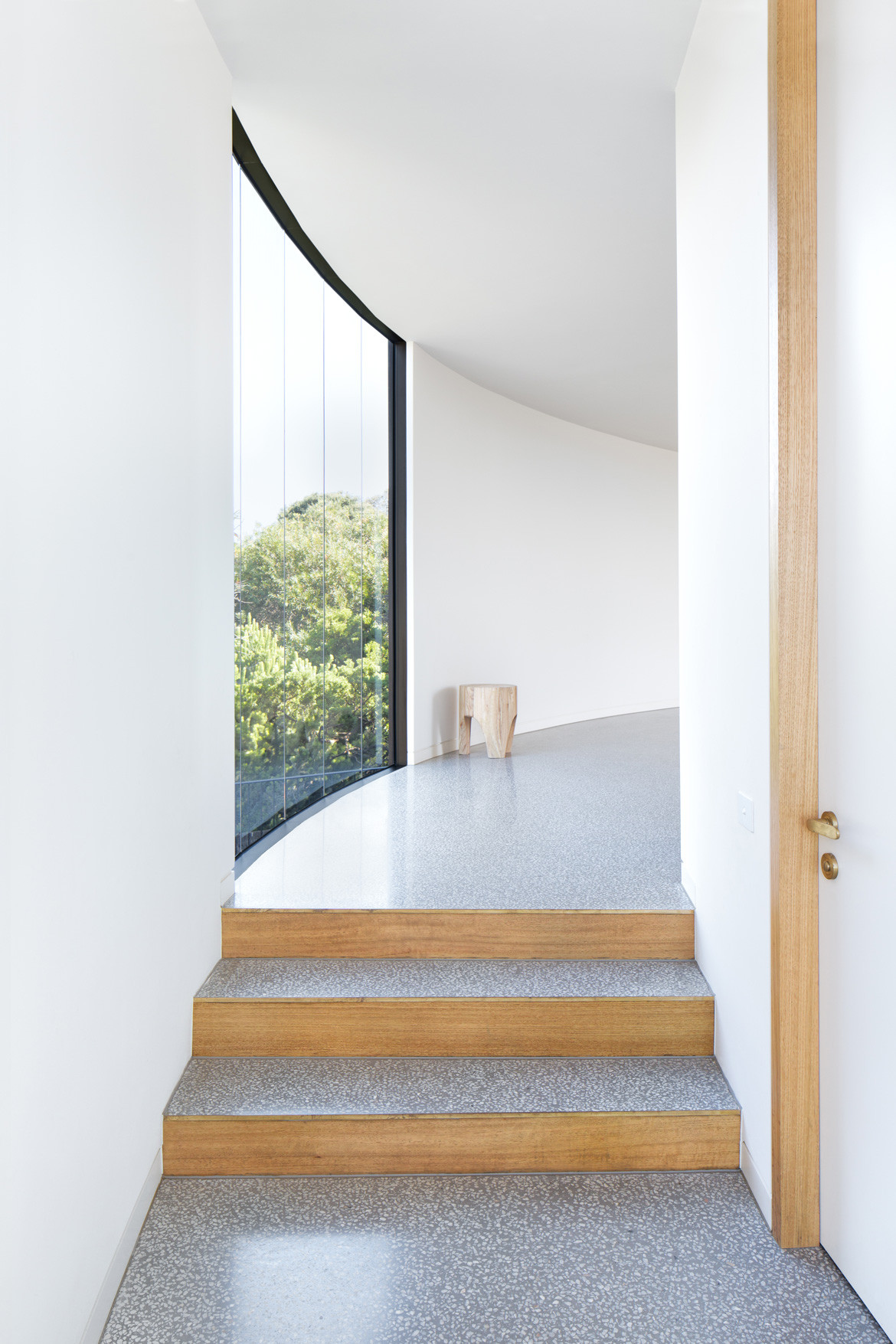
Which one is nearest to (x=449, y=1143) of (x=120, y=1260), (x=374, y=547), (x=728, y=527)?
(x=120, y=1260)

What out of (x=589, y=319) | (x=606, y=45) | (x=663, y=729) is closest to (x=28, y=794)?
(x=606, y=45)

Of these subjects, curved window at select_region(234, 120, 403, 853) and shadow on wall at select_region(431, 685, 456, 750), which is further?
shadow on wall at select_region(431, 685, 456, 750)

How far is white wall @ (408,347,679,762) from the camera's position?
5586 mm

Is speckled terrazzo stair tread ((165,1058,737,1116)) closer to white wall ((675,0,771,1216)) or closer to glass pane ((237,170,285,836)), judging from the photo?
white wall ((675,0,771,1216))

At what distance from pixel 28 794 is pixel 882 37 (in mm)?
1950

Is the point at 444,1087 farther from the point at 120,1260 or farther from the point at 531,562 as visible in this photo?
the point at 531,562

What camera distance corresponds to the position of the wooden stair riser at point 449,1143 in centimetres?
191

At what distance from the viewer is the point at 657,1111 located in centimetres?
192

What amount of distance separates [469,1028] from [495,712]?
3571 millimetres

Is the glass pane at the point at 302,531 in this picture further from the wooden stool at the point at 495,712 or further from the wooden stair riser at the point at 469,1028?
the wooden stair riser at the point at 469,1028

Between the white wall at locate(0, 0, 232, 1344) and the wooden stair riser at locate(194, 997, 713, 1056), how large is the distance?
225 mm

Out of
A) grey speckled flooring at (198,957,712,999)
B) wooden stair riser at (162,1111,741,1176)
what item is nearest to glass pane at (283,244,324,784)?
grey speckled flooring at (198,957,712,999)

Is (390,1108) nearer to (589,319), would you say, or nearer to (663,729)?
(589,319)

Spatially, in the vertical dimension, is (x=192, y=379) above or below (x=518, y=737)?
above
